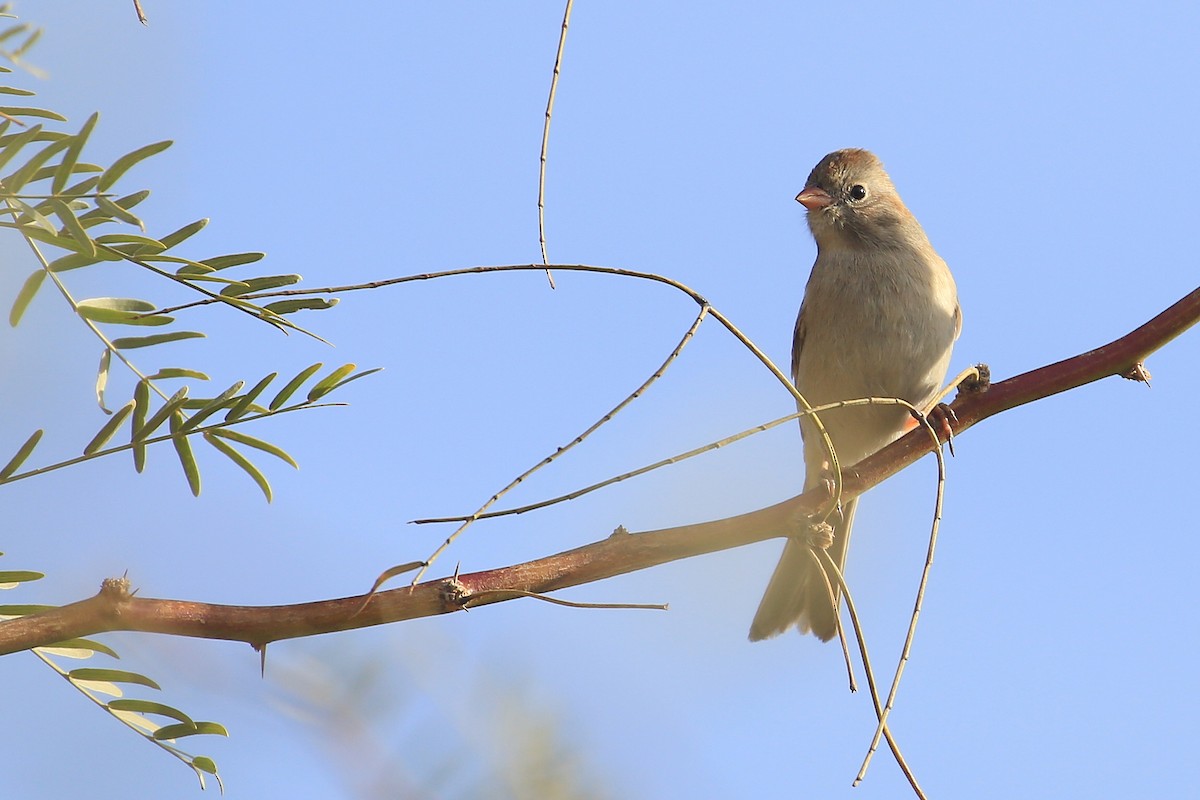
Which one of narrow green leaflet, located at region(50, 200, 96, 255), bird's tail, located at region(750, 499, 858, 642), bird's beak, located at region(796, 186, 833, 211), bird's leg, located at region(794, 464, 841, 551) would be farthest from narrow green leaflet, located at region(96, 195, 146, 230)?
bird's beak, located at region(796, 186, 833, 211)

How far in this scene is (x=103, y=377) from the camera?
1.75 m

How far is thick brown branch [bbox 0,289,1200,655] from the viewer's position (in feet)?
4.82

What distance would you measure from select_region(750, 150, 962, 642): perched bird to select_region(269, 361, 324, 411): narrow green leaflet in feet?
9.78

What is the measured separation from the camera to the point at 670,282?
1790 mm

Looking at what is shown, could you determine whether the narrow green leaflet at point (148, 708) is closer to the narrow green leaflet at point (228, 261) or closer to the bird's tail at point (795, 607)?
the narrow green leaflet at point (228, 261)

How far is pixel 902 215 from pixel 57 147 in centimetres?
439

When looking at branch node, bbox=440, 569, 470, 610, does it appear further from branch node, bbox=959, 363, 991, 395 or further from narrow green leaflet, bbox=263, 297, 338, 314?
branch node, bbox=959, 363, 991, 395

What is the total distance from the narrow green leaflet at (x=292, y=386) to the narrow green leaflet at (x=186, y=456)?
0.43 ft

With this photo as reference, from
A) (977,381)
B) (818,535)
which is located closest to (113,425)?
(818,535)

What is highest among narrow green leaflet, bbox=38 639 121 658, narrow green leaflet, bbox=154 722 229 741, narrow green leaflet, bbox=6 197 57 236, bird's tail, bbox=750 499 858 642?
bird's tail, bbox=750 499 858 642

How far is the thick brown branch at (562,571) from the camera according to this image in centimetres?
147

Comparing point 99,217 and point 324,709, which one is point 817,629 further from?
point 324,709

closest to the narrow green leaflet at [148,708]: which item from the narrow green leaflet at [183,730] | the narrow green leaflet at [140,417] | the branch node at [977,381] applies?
the narrow green leaflet at [183,730]

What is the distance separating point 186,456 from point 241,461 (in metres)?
0.08
